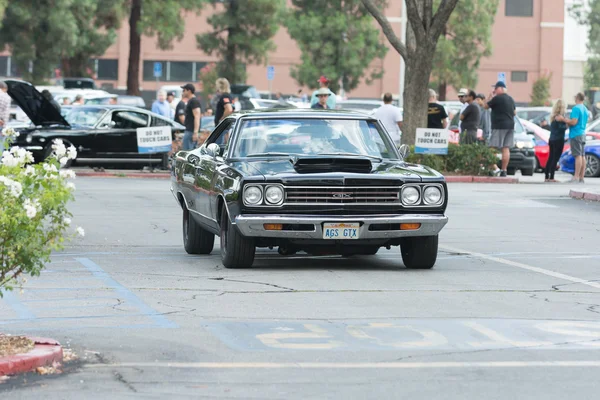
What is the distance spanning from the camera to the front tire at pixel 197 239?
14.1 meters

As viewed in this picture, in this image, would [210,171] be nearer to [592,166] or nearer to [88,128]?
[88,128]

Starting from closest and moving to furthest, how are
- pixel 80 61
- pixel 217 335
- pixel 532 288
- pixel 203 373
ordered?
pixel 203 373 → pixel 217 335 → pixel 532 288 → pixel 80 61

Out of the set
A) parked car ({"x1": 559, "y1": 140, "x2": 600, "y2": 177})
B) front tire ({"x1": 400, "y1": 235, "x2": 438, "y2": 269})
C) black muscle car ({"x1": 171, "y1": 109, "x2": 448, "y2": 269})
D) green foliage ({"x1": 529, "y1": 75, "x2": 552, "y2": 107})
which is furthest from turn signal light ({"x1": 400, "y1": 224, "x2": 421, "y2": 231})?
green foliage ({"x1": 529, "y1": 75, "x2": 552, "y2": 107})

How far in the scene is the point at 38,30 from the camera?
57188 millimetres

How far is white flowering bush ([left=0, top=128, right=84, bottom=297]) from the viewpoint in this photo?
784 cm

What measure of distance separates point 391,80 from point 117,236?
207ft

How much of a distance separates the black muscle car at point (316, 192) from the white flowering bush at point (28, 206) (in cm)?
396

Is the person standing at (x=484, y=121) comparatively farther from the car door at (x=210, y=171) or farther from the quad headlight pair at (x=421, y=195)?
the quad headlight pair at (x=421, y=195)

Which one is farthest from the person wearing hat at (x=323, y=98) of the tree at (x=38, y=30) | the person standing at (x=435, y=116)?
the tree at (x=38, y=30)

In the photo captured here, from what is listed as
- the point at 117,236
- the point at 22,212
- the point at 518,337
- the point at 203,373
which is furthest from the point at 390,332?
the point at 117,236

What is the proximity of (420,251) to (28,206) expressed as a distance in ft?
18.6

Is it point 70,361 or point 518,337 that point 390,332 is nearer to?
point 518,337

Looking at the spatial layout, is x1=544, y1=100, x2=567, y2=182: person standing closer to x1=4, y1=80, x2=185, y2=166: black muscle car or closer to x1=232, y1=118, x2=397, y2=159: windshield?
x1=4, y1=80, x2=185, y2=166: black muscle car

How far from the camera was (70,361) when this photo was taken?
7746mm
